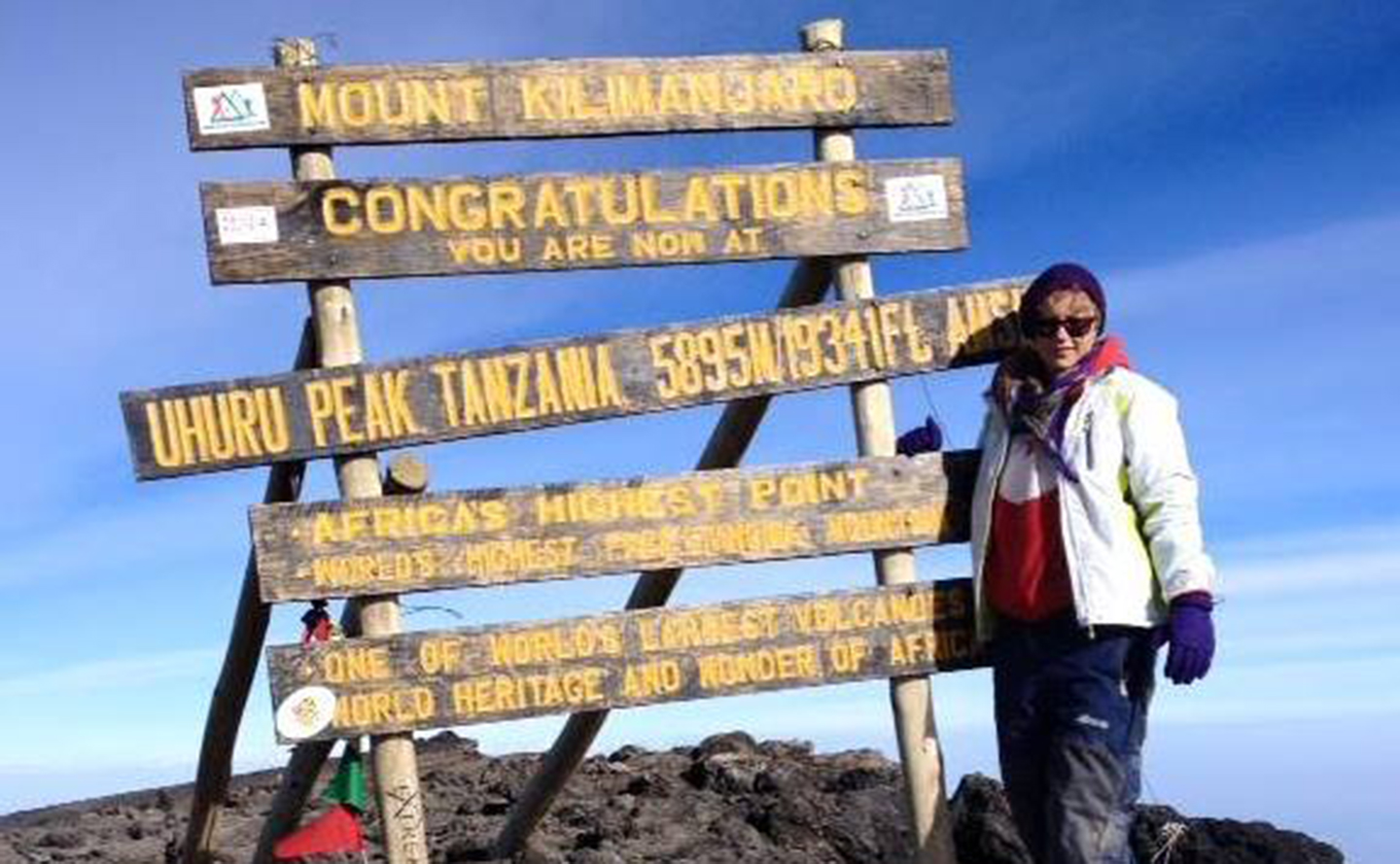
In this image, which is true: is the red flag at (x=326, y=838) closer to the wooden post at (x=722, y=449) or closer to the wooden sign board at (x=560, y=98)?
the wooden post at (x=722, y=449)

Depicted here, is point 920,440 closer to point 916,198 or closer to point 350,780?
point 916,198

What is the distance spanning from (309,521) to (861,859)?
5.65 m

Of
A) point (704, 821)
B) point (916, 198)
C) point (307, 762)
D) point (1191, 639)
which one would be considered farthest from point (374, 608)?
point (704, 821)

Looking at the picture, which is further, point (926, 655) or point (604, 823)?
point (604, 823)

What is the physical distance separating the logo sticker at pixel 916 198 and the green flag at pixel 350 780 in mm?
3762

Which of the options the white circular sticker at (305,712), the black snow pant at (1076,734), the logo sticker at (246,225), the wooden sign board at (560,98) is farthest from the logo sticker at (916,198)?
the white circular sticker at (305,712)

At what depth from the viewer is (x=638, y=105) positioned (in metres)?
8.25

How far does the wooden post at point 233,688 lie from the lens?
26.4 ft

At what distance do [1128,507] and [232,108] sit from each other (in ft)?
14.7

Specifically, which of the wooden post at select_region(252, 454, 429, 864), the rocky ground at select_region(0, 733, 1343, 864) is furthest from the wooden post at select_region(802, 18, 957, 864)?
the wooden post at select_region(252, 454, 429, 864)

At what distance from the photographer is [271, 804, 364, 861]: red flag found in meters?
7.87

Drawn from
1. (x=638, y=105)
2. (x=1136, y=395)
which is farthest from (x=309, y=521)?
(x=1136, y=395)

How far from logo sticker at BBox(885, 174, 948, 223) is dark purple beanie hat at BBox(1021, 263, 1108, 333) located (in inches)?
33.8

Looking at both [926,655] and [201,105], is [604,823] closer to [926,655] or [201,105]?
[926,655]
